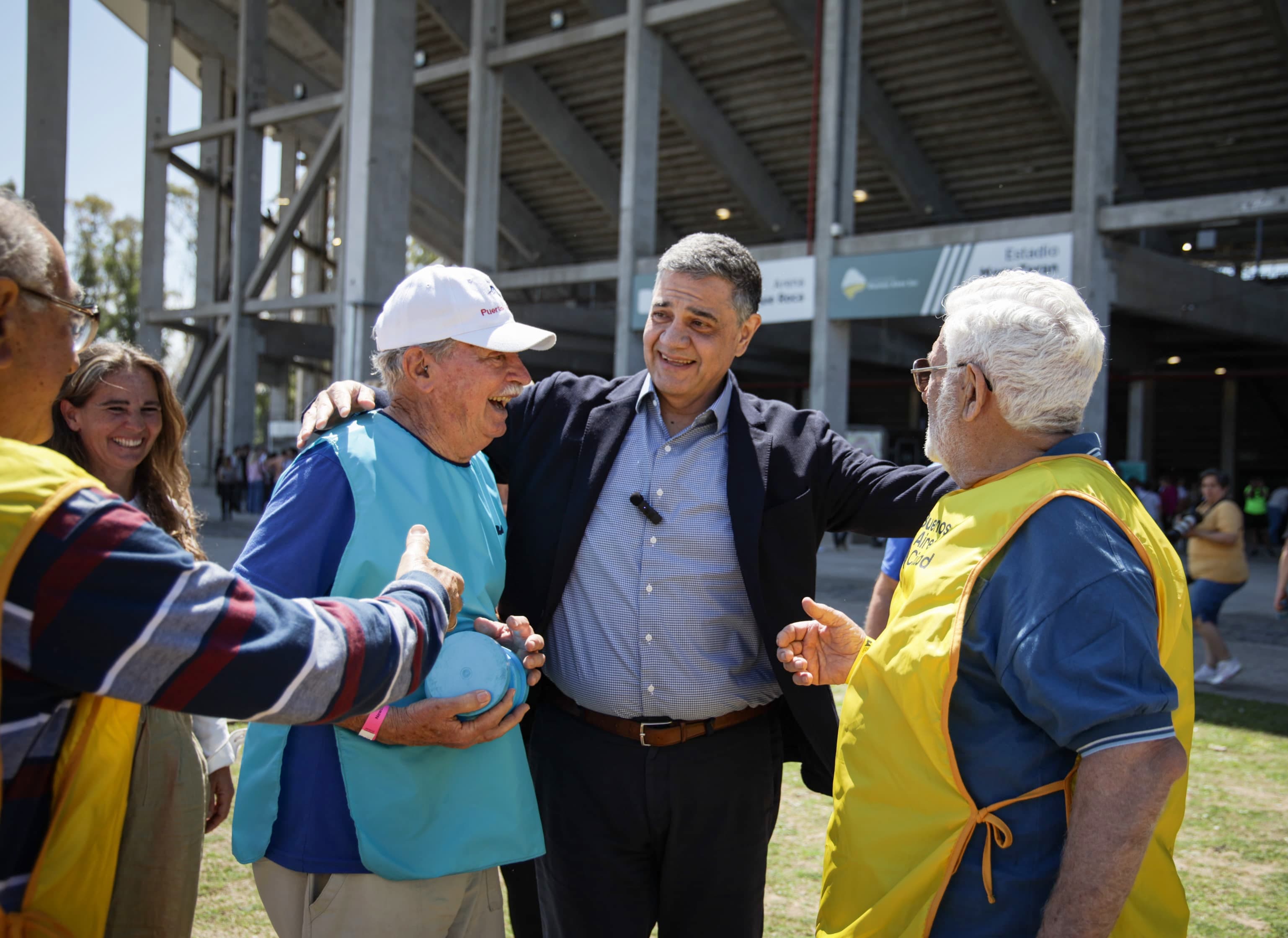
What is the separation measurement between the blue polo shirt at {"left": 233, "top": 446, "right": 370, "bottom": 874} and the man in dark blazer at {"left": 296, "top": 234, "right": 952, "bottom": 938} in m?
0.52

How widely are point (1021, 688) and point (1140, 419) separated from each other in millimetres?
26605

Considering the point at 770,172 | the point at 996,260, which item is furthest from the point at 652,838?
the point at 770,172

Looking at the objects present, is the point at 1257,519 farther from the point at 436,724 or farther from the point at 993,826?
the point at 436,724

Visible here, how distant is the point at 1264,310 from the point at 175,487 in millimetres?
24106

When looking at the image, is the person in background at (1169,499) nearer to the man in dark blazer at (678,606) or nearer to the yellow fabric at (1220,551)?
the yellow fabric at (1220,551)

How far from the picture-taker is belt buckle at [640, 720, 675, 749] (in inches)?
98.2

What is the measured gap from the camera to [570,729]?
8.48 ft

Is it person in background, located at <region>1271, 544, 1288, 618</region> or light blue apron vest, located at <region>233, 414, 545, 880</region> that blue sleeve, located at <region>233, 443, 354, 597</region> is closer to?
light blue apron vest, located at <region>233, 414, 545, 880</region>

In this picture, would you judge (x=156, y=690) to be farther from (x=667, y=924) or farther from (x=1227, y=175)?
(x=1227, y=175)

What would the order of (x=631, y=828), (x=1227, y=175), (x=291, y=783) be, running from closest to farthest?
(x=291, y=783), (x=631, y=828), (x=1227, y=175)

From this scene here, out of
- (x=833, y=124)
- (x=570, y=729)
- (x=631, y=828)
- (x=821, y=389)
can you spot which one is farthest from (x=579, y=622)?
(x=833, y=124)

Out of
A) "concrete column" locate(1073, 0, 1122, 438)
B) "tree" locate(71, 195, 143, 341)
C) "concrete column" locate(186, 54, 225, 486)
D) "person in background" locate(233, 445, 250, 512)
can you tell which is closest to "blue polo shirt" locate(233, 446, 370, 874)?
"concrete column" locate(1073, 0, 1122, 438)

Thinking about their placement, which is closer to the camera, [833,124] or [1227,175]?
[833,124]

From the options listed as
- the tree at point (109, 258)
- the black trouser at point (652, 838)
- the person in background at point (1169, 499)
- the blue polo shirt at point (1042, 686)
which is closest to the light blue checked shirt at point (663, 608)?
the black trouser at point (652, 838)
